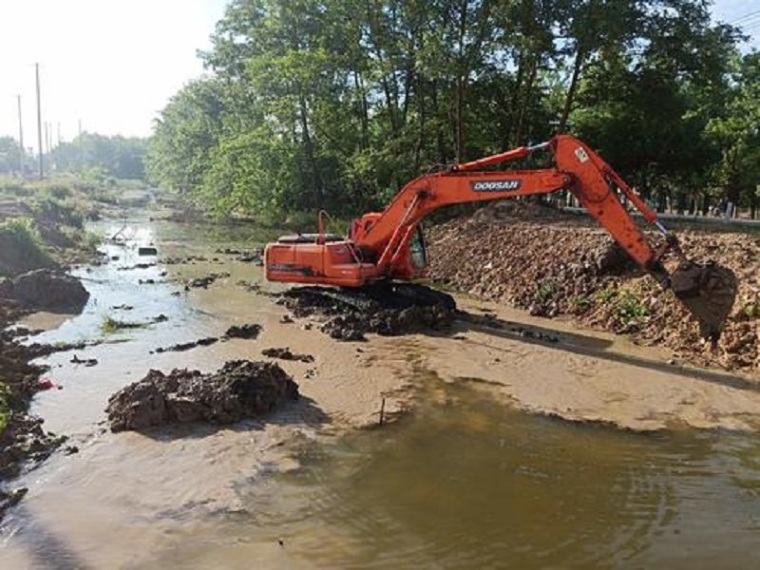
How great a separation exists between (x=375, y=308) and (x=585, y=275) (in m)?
4.84

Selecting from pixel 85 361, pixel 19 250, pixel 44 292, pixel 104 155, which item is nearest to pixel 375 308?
pixel 85 361

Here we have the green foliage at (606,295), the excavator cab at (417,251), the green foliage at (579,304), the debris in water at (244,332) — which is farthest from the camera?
the excavator cab at (417,251)

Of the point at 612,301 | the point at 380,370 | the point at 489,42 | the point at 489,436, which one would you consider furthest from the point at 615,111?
the point at 489,436

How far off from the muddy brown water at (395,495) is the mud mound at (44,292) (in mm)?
6211

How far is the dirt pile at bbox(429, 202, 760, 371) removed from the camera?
12.0m

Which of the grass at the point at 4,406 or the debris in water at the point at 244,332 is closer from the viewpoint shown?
the grass at the point at 4,406

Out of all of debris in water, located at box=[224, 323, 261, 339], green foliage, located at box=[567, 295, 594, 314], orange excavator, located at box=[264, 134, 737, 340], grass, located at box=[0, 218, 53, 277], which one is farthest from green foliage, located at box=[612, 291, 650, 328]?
grass, located at box=[0, 218, 53, 277]

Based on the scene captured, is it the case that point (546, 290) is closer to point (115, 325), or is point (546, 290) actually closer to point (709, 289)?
point (709, 289)

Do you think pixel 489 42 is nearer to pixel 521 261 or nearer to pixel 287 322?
pixel 521 261

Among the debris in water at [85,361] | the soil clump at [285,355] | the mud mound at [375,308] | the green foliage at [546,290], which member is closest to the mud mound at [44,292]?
A: the debris in water at [85,361]

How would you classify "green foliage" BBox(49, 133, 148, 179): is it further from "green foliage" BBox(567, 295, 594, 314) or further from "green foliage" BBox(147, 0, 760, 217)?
"green foliage" BBox(567, 295, 594, 314)

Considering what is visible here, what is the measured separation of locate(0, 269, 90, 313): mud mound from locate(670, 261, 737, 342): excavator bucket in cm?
1231

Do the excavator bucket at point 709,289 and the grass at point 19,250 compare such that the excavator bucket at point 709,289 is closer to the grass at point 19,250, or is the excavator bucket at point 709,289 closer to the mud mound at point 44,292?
the mud mound at point 44,292

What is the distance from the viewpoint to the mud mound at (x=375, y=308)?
13.9 m
